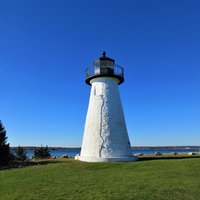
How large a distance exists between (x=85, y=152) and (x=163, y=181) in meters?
A: 9.27

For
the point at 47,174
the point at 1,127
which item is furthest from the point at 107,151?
the point at 1,127

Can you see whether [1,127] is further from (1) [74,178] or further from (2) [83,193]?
(2) [83,193]

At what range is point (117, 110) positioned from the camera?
1881 cm

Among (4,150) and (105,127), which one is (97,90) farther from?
(4,150)

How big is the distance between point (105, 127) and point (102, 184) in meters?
8.29

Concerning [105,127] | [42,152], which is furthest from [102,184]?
[42,152]

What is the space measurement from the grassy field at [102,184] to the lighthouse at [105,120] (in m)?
3.58

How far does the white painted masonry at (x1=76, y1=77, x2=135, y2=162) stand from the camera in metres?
17.4

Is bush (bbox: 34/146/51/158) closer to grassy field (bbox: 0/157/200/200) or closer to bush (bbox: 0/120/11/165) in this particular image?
bush (bbox: 0/120/11/165)

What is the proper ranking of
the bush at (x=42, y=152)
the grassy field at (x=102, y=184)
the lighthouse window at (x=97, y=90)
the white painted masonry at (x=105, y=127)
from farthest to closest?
the bush at (x=42, y=152)
the lighthouse window at (x=97, y=90)
the white painted masonry at (x=105, y=127)
the grassy field at (x=102, y=184)

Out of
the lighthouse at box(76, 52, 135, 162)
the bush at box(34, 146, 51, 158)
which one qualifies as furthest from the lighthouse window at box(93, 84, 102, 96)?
the bush at box(34, 146, 51, 158)

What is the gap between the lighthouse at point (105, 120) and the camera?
57.2ft

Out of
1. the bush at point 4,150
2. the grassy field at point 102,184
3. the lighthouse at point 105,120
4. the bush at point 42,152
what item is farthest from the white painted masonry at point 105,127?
the bush at point 42,152

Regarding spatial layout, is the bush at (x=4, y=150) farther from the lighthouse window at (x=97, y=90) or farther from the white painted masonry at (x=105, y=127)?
the lighthouse window at (x=97, y=90)
